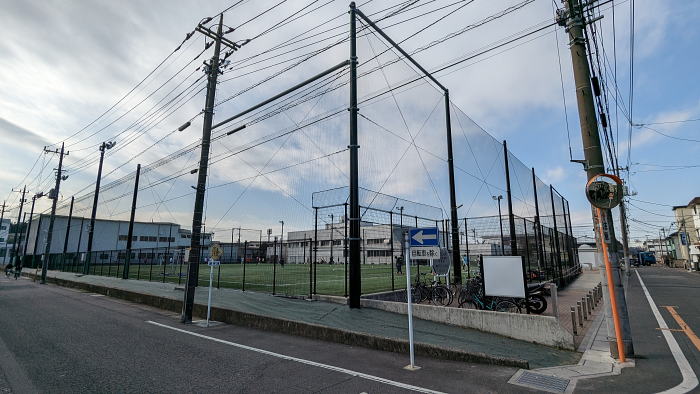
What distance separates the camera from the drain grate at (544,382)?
4.86 m

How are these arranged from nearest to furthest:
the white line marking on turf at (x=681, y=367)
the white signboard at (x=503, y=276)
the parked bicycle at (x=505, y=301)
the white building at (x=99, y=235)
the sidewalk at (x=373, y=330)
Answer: the white line marking on turf at (x=681, y=367), the sidewalk at (x=373, y=330), the white signboard at (x=503, y=276), the parked bicycle at (x=505, y=301), the white building at (x=99, y=235)

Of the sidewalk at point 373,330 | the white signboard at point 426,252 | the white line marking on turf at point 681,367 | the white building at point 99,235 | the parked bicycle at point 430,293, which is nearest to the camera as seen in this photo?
the white line marking on turf at point 681,367

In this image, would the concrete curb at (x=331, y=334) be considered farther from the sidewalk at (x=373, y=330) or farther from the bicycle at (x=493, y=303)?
the bicycle at (x=493, y=303)

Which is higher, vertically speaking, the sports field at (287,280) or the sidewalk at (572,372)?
the sports field at (287,280)

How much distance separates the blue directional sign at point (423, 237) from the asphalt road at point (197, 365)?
224 cm

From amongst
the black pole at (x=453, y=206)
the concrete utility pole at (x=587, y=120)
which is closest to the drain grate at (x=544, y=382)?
the concrete utility pole at (x=587, y=120)

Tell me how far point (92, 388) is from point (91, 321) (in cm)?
701

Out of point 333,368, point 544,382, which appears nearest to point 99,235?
point 333,368

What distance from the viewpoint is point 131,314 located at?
11891 mm

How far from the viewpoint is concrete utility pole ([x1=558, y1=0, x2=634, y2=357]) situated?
21.3 ft

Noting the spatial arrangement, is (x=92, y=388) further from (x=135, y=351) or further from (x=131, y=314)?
(x=131, y=314)

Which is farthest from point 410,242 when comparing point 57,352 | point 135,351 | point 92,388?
point 57,352

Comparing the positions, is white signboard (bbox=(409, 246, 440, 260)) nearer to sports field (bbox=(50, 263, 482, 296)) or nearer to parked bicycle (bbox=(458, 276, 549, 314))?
parked bicycle (bbox=(458, 276, 549, 314))

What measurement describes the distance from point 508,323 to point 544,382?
8.82ft
